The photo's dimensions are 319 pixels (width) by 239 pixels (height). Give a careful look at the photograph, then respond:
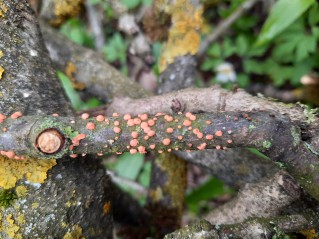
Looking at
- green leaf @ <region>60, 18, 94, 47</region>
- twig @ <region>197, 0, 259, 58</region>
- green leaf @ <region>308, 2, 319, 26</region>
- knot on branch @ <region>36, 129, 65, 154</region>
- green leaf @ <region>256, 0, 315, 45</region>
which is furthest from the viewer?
green leaf @ <region>60, 18, 94, 47</region>

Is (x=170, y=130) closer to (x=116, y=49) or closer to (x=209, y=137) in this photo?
(x=209, y=137)

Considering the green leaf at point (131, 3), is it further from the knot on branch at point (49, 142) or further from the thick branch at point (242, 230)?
the thick branch at point (242, 230)

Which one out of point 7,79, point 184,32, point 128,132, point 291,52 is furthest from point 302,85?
point 7,79

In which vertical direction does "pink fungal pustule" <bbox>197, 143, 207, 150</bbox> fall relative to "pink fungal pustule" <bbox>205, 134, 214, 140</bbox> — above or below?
below

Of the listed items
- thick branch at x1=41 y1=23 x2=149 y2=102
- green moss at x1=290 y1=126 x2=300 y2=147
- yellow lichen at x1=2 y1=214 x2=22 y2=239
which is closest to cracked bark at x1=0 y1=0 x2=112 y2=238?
yellow lichen at x1=2 y1=214 x2=22 y2=239

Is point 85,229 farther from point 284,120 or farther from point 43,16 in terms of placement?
point 43,16

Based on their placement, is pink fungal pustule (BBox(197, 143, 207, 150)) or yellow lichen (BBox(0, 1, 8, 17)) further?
yellow lichen (BBox(0, 1, 8, 17))

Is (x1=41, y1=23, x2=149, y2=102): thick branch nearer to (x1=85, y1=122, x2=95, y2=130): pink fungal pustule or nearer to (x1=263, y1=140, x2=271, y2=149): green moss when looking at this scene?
→ (x1=85, y1=122, x2=95, y2=130): pink fungal pustule
